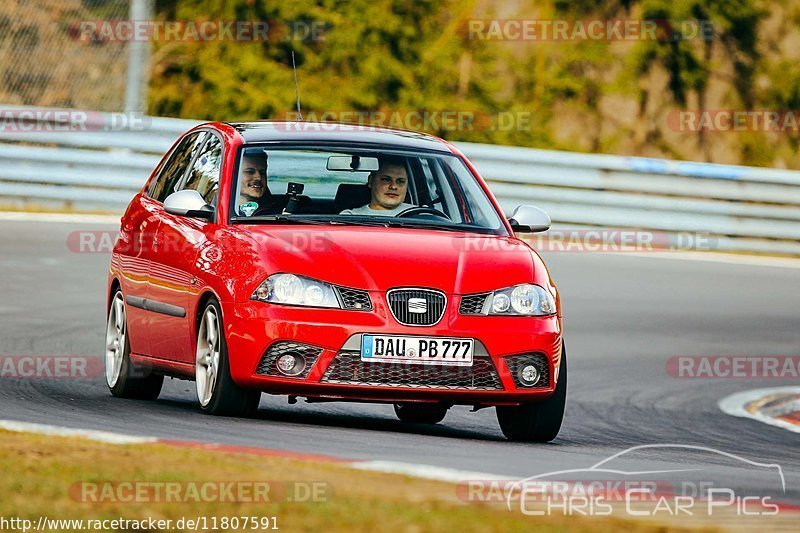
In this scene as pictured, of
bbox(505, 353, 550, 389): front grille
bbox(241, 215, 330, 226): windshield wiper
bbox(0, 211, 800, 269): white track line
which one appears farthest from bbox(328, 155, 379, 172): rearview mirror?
bbox(0, 211, 800, 269): white track line

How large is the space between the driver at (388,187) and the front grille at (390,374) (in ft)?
4.65

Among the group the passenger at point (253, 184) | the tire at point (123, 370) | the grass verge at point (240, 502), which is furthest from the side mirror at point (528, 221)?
the grass verge at point (240, 502)

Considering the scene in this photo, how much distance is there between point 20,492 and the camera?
618 cm

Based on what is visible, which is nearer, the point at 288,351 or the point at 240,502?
the point at 240,502

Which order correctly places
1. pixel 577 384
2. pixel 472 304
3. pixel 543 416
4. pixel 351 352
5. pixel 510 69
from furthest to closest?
1. pixel 510 69
2. pixel 577 384
3. pixel 543 416
4. pixel 472 304
5. pixel 351 352

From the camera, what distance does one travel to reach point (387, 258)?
8.90 metres

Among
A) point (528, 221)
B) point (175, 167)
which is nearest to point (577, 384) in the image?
point (528, 221)

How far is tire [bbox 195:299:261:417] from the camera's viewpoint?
8.91 metres

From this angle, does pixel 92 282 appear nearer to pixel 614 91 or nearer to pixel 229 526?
pixel 229 526

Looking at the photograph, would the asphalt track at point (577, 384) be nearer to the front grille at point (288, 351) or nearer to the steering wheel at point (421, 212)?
the front grille at point (288, 351)

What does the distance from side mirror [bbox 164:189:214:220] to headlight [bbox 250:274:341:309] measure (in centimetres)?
93

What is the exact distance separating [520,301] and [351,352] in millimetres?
926

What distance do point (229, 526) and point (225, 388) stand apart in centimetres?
323

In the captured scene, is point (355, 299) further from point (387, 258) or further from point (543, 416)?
point (543, 416)
